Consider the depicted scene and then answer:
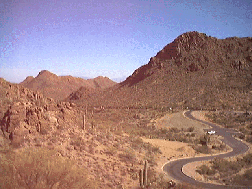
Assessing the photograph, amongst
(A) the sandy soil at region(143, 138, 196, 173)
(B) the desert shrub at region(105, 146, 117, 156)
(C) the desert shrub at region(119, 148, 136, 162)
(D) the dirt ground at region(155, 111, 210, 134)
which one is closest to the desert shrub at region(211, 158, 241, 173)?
(A) the sandy soil at region(143, 138, 196, 173)

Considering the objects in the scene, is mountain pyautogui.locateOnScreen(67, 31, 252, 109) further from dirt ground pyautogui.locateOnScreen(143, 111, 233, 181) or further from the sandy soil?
the sandy soil

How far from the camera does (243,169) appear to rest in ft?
70.4

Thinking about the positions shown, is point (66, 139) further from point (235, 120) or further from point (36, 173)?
point (235, 120)

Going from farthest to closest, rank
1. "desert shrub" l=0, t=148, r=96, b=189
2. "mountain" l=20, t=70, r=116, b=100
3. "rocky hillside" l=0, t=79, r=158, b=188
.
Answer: "mountain" l=20, t=70, r=116, b=100 → "rocky hillside" l=0, t=79, r=158, b=188 → "desert shrub" l=0, t=148, r=96, b=189

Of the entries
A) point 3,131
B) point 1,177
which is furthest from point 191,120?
point 1,177

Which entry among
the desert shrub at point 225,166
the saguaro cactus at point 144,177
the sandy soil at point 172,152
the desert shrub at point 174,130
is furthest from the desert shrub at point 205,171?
the desert shrub at point 174,130

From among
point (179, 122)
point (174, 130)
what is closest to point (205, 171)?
point (174, 130)

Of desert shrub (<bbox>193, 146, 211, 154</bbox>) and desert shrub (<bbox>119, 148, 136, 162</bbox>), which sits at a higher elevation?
desert shrub (<bbox>119, 148, 136, 162</bbox>)

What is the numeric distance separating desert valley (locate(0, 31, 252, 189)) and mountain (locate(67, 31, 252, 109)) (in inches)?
10.8

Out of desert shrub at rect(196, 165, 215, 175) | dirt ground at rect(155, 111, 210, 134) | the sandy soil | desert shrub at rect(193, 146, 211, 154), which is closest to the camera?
desert shrub at rect(196, 165, 215, 175)

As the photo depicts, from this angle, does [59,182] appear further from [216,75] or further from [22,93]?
[216,75]

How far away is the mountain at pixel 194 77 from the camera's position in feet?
199

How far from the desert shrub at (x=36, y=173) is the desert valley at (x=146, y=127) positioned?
3 centimetres

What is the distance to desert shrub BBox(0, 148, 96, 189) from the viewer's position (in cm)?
794
